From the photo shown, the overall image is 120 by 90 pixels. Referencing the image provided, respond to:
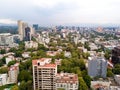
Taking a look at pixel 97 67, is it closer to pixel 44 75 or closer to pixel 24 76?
pixel 44 75

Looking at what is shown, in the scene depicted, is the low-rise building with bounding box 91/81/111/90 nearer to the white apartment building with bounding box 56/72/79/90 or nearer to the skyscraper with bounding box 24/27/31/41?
the white apartment building with bounding box 56/72/79/90

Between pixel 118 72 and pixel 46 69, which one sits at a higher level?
pixel 46 69

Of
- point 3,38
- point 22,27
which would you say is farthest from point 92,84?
point 22,27

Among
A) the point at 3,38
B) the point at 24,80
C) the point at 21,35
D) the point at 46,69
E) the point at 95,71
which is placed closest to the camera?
the point at 46,69

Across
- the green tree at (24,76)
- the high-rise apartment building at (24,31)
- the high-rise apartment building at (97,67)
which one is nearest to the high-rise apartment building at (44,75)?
the green tree at (24,76)

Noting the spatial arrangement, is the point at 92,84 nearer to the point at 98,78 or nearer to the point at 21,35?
the point at 98,78

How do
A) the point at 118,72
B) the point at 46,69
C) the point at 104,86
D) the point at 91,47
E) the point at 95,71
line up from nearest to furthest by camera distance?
the point at 46,69 → the point at 104,86 → the point at 95,71 → the point at 118,72 → the point at 91,47

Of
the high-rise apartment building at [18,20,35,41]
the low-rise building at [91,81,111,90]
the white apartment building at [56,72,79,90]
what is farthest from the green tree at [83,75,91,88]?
the high-rise apartment building at [18,20,35,41]
